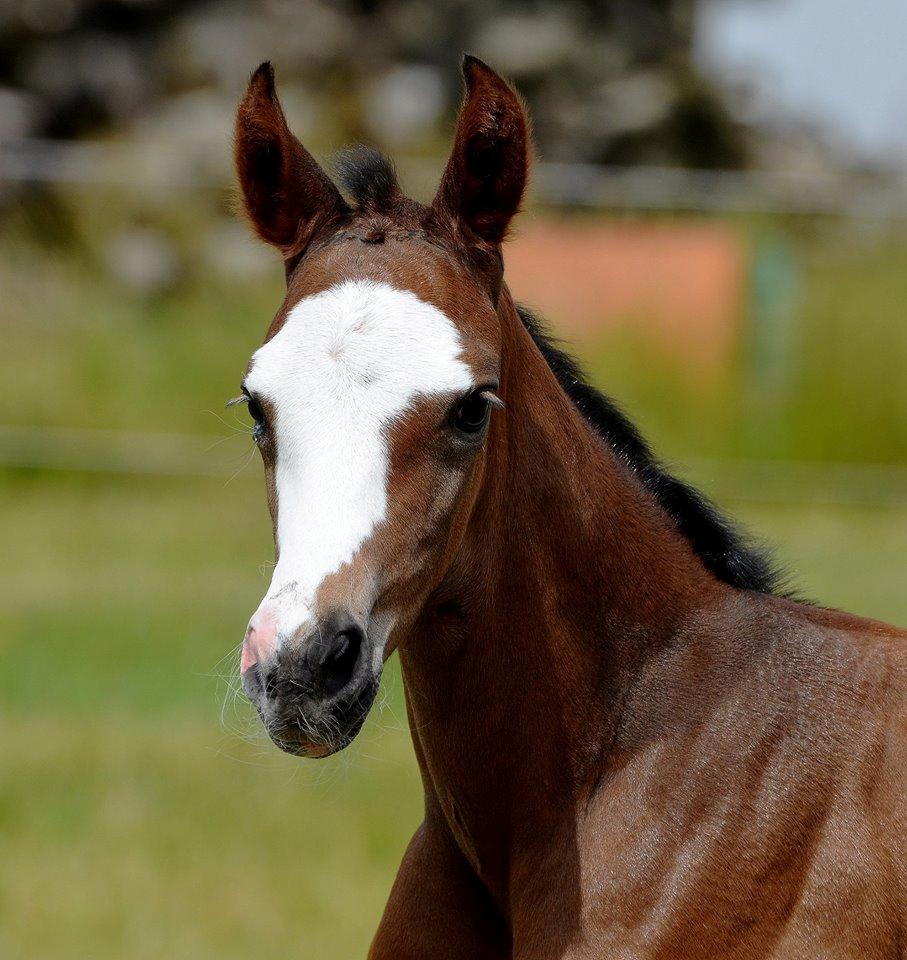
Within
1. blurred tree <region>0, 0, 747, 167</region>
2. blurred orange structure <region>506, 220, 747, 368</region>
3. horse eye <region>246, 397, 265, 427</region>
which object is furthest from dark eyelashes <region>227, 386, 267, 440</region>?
blurred tree <region>0, 0, 747, 167</region>

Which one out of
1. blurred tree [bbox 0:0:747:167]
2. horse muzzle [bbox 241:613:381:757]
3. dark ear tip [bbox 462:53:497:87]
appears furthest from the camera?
blurred tree [bbox 0:0:747:167]

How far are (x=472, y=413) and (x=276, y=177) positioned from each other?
72cm

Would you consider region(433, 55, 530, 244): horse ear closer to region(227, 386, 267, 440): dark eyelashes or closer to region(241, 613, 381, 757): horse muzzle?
region(227, 386, 267, 440): dark eyelashes

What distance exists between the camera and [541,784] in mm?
2943

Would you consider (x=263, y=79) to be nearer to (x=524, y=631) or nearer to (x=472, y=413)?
(x=472, y=413)

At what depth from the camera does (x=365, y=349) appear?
2.65 m

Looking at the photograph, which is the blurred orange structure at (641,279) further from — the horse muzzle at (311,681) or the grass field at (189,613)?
the horse muzzle at (311,681)

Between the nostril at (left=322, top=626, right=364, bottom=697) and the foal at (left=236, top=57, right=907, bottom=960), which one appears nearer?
the nostril at (left=322, top=626, right=364, bottom=697)

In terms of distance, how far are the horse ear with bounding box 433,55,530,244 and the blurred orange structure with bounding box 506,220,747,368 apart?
9.44 meters

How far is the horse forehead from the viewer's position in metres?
2.62

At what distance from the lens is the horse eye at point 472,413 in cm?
268

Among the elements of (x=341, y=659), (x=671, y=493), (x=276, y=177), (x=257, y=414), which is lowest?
(x=341, y=659)

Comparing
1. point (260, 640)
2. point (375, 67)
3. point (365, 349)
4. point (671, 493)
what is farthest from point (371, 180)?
point (375, 67)

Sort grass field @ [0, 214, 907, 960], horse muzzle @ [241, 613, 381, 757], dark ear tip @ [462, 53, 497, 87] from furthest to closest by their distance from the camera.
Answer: grass field @ [0, 214, 907, 960], dark ear tip @ [462, 53, 497, 87], horse muzzle @ [241, 613, 381, 757]
